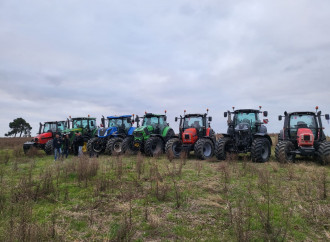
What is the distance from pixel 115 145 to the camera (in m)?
13.5

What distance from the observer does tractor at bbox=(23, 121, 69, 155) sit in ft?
49.9

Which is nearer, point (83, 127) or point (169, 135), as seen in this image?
point (169, 135)

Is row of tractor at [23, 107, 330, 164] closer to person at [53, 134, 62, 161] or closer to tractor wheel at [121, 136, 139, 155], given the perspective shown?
tractor wheel at [121, 136, 139, 155]

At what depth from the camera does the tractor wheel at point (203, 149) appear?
11.0m

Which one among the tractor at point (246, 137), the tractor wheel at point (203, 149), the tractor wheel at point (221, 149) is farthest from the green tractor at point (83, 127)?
the tractor at point (246, 137)

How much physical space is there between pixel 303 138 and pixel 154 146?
22.5 ft

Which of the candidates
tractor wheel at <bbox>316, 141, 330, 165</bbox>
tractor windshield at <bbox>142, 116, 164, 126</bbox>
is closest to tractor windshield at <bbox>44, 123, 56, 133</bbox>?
tractor windshield at <bbox>142, 116, 164, 126</bbox>

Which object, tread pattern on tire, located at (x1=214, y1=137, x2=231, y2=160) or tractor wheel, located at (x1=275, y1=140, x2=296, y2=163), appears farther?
tread pattern on tire, located at (x1=214, y1=137, x2=231, y2=160)

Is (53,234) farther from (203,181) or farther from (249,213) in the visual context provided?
(203,181)

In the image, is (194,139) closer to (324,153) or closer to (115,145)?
(115,145)


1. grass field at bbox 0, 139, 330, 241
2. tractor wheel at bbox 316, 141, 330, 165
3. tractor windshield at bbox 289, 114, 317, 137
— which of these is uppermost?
tractor windshield at bbox 289, 114, 317, 137

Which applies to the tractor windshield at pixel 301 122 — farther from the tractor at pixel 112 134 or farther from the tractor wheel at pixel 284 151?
the tractor at pixel 112 134

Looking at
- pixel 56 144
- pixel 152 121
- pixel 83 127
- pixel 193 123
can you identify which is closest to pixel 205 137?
pixel 193 123

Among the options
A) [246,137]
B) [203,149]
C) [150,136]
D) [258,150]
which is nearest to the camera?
[258,150]
